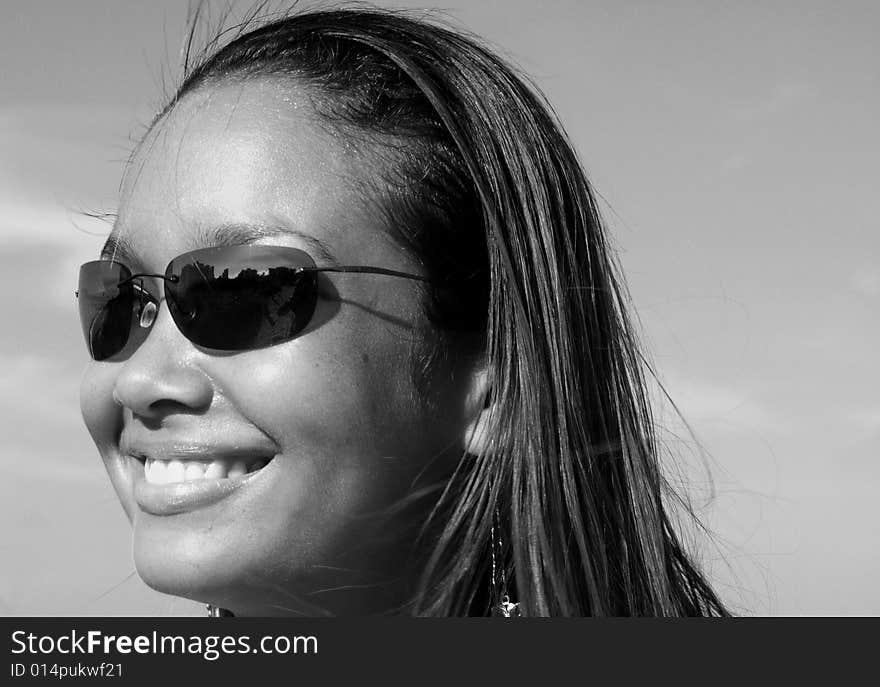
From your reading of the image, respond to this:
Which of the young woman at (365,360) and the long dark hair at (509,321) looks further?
the long dark hair at (509,321)

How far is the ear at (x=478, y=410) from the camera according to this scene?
3094mm

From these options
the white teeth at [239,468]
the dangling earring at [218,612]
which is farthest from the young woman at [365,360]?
the dangling earring at [218,612]

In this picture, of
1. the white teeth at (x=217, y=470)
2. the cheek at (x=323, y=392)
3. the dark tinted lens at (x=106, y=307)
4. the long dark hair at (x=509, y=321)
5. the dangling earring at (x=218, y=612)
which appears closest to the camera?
the cheek at (x=323, y=392)

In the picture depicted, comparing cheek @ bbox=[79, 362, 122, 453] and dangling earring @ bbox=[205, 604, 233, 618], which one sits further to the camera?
dangling earring @ bbox=[205, 604, 233, 618]

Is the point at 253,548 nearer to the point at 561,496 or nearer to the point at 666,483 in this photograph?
the point at 561,496

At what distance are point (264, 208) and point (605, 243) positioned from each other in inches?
48.4

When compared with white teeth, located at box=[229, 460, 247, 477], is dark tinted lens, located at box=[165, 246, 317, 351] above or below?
above

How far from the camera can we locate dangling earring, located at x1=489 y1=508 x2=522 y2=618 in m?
3.08

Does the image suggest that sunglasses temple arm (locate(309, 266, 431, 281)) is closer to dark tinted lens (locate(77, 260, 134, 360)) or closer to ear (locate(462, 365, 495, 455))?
ear (locate(462, 365, 495, 455))

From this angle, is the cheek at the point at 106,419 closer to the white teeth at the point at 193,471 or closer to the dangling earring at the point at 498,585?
the white teeth at the point at 193,471

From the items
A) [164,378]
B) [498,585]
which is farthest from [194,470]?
[498,585]

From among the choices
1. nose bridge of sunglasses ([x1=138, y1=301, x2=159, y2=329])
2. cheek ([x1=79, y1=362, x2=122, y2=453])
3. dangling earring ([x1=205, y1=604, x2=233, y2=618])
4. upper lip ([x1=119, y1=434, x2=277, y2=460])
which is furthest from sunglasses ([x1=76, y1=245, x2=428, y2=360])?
dangling earring ([x1=205, y1=604, x2=233, y2=618])

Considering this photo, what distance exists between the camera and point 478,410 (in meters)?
3.13

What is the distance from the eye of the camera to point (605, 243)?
3607mm
